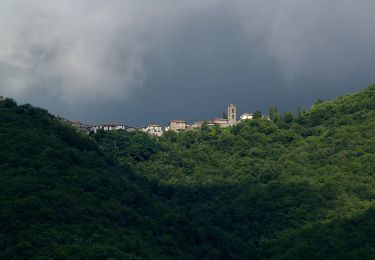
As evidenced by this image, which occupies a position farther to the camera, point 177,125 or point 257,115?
point 177,125

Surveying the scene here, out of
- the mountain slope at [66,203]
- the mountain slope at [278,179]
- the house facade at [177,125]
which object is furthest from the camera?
the house facade at [177,125]

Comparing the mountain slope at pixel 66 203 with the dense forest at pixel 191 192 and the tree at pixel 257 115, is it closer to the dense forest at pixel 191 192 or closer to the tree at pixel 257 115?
the dense forest at pixel 191 192

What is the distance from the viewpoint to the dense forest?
5969cm

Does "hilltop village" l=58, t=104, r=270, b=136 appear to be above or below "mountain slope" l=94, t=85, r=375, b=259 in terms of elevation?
above

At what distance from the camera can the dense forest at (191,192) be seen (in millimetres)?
59688

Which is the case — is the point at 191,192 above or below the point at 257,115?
below

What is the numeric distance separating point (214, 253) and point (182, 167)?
92.8 feet

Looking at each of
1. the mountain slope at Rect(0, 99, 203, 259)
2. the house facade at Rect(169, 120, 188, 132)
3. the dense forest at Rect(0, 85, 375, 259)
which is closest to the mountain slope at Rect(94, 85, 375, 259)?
the dense forest at Rect(0, 85, 375, 259)

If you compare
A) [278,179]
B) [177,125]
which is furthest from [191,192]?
[177,125]

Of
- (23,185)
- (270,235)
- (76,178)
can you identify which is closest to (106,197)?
(76,178)

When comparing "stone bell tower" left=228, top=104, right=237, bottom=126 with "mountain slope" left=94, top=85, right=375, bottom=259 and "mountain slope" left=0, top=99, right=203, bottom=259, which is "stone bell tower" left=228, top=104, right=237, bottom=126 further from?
"mountain slope" left=0, top=99, right=203, bottom=259

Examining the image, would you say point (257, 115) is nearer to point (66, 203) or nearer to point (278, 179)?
point (278, 179)

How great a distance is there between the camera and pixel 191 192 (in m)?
84.4

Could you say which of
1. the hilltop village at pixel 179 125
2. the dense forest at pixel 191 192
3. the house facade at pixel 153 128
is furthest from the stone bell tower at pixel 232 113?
the dense forest at pixel 191 192
